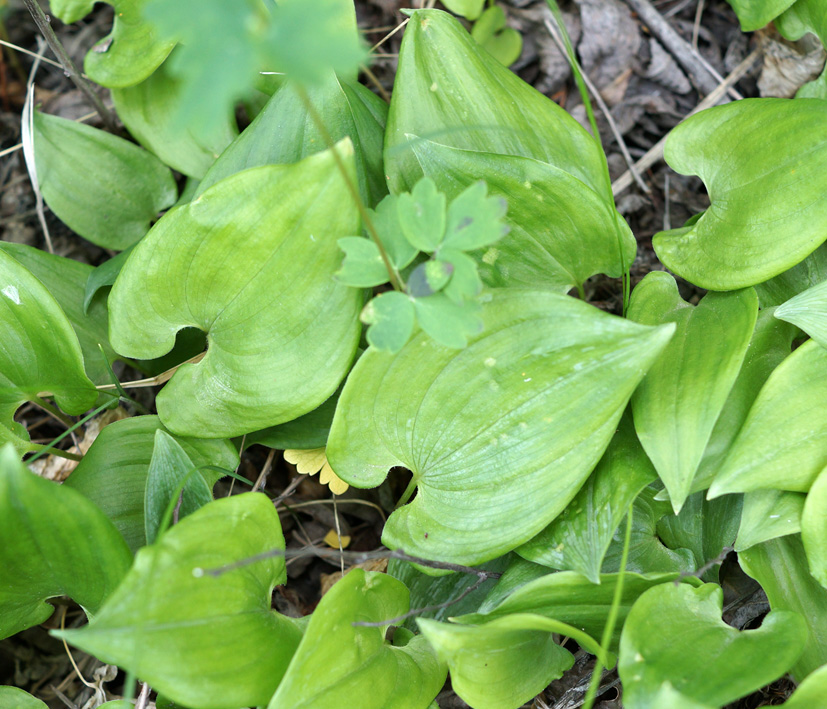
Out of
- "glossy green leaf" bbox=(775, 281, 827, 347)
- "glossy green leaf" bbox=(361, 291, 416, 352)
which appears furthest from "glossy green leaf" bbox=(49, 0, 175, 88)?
"glossy green leaf" bbox=(775, 281, 827, 347)

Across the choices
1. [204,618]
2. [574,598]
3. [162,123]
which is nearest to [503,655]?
[574,598]

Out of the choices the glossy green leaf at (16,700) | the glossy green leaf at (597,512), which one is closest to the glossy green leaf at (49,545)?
the glossy green leaf at (16,700)

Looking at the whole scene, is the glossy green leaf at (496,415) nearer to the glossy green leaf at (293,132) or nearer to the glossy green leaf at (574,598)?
the glossy green leaf at (574,598)

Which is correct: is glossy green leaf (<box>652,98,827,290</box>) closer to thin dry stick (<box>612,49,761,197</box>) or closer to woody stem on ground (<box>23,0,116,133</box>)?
thin dry stick (<box>612,49,761,197</box>)

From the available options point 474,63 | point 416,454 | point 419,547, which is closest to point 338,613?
point 419,547

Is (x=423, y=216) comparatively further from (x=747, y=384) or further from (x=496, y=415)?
(x=747, y=384)
